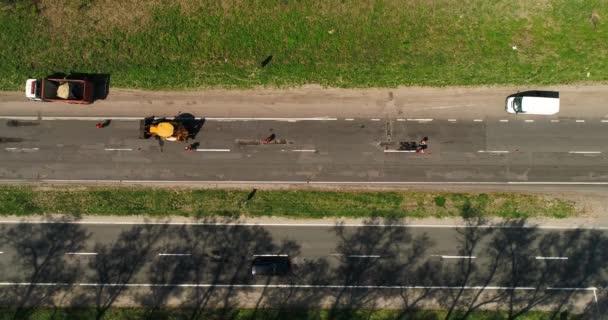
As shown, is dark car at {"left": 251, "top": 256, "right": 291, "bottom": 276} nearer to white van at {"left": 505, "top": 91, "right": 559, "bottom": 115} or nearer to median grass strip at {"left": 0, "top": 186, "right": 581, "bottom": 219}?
median grass strip at {"left": 0, "top": 186, "right": 581, "bottom": 219}

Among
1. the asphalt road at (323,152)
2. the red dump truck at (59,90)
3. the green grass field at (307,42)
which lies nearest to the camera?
the red dump truck at (59,90)

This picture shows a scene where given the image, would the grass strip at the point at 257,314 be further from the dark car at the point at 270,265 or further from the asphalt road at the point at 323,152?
the asphalt road at the point at 323,152

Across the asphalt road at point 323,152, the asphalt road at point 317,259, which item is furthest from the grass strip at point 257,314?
the asphalt road at point 323,152

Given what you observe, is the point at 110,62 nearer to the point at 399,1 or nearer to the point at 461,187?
the point at 399,1

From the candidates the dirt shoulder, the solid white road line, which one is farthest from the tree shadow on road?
the dirt shoulder

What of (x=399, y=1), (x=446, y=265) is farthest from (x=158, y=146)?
(x=446, y=265)

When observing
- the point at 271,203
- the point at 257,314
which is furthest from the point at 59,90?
the point at 257,314
